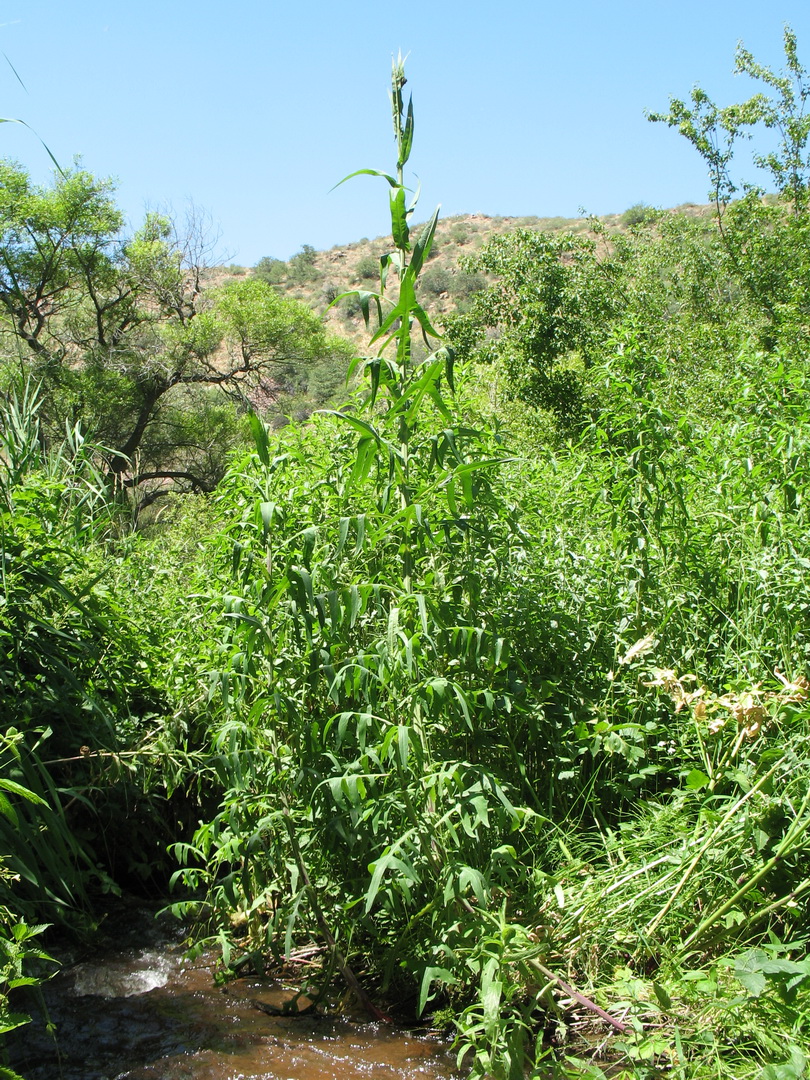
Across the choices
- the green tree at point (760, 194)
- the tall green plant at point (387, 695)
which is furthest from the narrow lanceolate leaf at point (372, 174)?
the green tree at point (760, 194)

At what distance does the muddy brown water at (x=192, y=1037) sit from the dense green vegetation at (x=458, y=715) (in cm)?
13

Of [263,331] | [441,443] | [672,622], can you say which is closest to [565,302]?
[263,331]

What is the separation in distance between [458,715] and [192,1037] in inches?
57.1

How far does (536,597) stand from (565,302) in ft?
36.8

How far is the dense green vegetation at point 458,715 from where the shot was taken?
2330mm

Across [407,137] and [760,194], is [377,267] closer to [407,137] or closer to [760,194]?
[760,194]

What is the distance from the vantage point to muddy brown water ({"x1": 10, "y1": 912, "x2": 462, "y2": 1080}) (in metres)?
2.65

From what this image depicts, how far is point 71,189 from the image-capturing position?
18.2 metres

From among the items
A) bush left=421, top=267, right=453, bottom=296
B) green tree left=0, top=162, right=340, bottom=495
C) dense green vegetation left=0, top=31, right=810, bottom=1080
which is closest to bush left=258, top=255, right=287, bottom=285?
bush left=421, top=267, right=453, bottom=296

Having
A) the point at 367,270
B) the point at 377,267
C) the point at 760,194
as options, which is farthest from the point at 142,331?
the point at 367,270

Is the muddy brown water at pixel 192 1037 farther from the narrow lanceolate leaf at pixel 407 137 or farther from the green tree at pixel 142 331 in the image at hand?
the green tree at pixel 142 331

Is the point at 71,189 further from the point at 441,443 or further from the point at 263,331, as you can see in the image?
the point at 441,443

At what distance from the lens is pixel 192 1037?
2891mm

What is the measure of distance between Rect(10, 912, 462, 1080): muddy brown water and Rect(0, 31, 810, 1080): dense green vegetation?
0.13m
